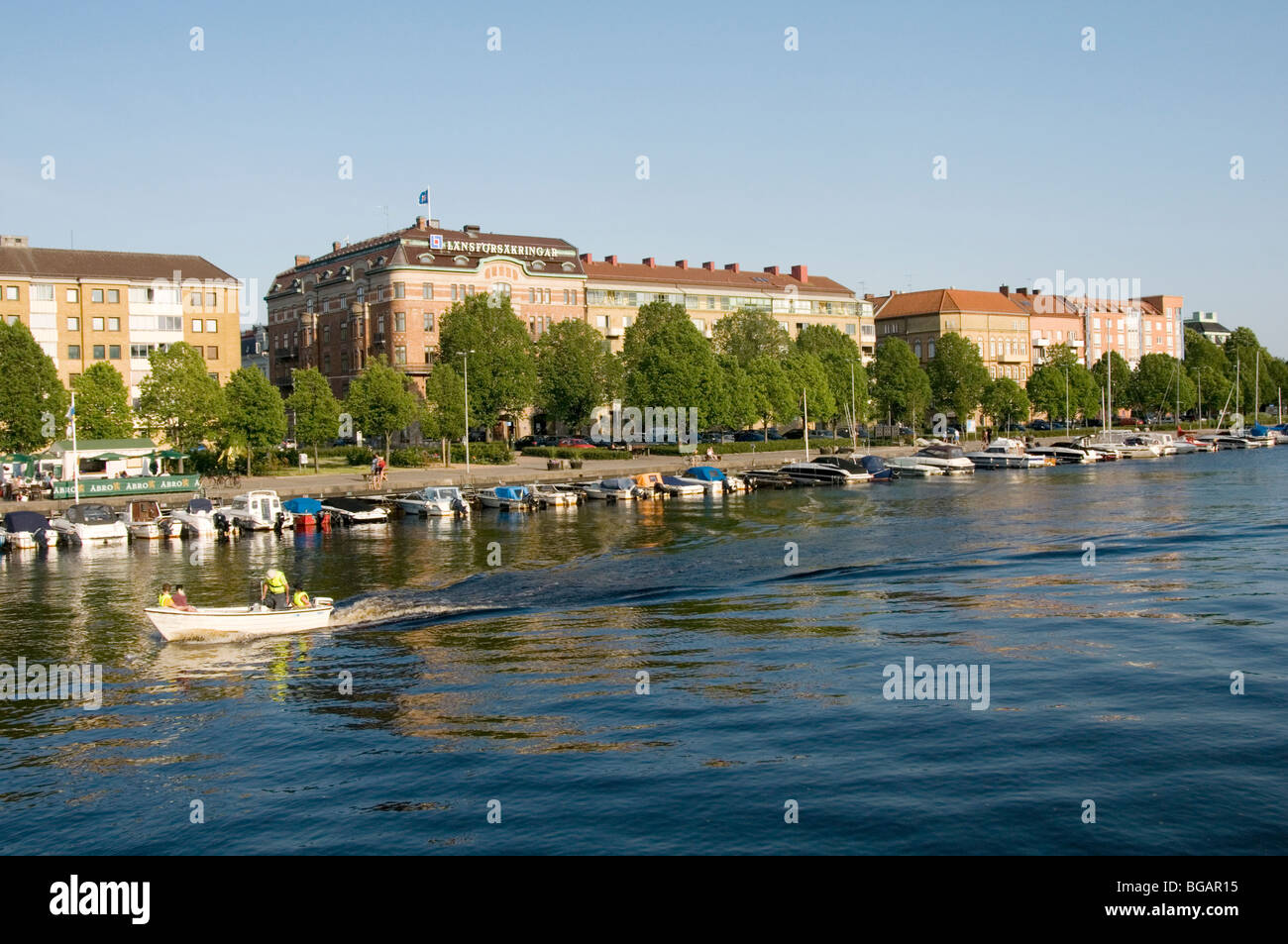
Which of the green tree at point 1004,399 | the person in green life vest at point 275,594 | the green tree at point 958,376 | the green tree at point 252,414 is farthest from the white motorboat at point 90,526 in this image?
the green tree at point 1004,399

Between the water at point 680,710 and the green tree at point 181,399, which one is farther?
the green tree at point 181,399

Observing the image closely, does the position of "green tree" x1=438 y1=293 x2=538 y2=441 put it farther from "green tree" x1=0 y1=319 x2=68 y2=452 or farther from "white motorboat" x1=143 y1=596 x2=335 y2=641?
"white motorboat" x1=143 y1=596 x2=335 y2=641

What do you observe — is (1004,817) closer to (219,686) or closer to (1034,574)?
(219,686)

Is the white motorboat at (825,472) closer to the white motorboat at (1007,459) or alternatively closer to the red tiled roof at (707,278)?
the white motorboat at (1007,459)

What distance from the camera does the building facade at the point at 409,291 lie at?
12106cm

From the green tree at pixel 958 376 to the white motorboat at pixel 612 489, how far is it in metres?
69.8

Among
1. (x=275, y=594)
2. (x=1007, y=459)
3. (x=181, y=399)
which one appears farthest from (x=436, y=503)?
(x=1007, y=459)

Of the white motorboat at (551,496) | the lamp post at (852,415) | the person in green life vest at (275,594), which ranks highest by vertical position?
the lamp post at (852,415)

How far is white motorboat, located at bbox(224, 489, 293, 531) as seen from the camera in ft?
215

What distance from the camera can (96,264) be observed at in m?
108

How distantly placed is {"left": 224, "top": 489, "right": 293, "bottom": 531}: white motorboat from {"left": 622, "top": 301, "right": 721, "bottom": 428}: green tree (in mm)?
48578

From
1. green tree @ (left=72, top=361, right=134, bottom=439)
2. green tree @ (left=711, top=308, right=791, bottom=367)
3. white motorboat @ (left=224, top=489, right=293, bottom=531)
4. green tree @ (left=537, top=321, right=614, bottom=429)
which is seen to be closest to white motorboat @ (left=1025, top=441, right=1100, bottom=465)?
green tree @ (left=711, top=308, right=791, bottom=367)

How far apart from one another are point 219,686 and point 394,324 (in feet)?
309

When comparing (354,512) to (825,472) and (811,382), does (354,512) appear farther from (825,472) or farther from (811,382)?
(811,382)
